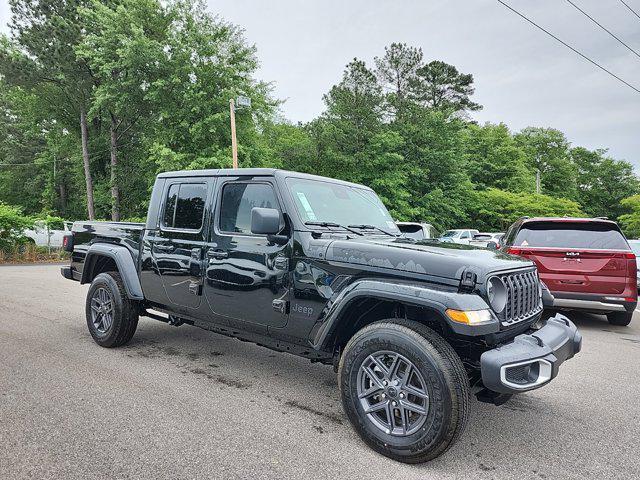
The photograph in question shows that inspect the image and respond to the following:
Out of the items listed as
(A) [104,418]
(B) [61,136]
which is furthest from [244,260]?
(B) [61,136]

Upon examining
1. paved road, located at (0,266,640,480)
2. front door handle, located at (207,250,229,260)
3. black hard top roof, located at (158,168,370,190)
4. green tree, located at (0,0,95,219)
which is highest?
green tree, located at (0,0,95,219)

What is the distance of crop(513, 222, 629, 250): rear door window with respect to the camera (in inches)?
259

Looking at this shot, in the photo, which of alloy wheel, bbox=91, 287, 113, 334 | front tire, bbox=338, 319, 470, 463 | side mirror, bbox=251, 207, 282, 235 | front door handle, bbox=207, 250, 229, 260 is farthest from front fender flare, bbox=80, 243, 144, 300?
front tire, bbox=338, 319, 470, 463

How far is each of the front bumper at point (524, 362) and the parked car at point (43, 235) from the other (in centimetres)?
1843

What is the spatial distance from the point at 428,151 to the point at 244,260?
103 ft

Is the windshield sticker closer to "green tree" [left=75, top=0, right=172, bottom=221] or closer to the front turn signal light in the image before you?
the front turn signal light

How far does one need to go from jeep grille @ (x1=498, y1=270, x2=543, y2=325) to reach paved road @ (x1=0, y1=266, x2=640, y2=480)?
899 millimetres

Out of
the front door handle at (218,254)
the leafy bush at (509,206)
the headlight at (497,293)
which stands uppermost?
the leafy bush at (509,206)

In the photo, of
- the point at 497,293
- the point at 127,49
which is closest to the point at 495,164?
the point at 127,49

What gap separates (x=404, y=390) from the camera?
2.71 m

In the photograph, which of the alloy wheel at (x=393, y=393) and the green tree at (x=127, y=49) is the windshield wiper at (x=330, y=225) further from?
the green tree at (x=127, y=49)

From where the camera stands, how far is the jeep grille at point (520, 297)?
9.21 feet

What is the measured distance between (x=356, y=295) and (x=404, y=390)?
68 centimetres

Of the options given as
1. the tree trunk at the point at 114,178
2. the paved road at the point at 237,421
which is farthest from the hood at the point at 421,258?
the tree trunk at the point at 114,178
